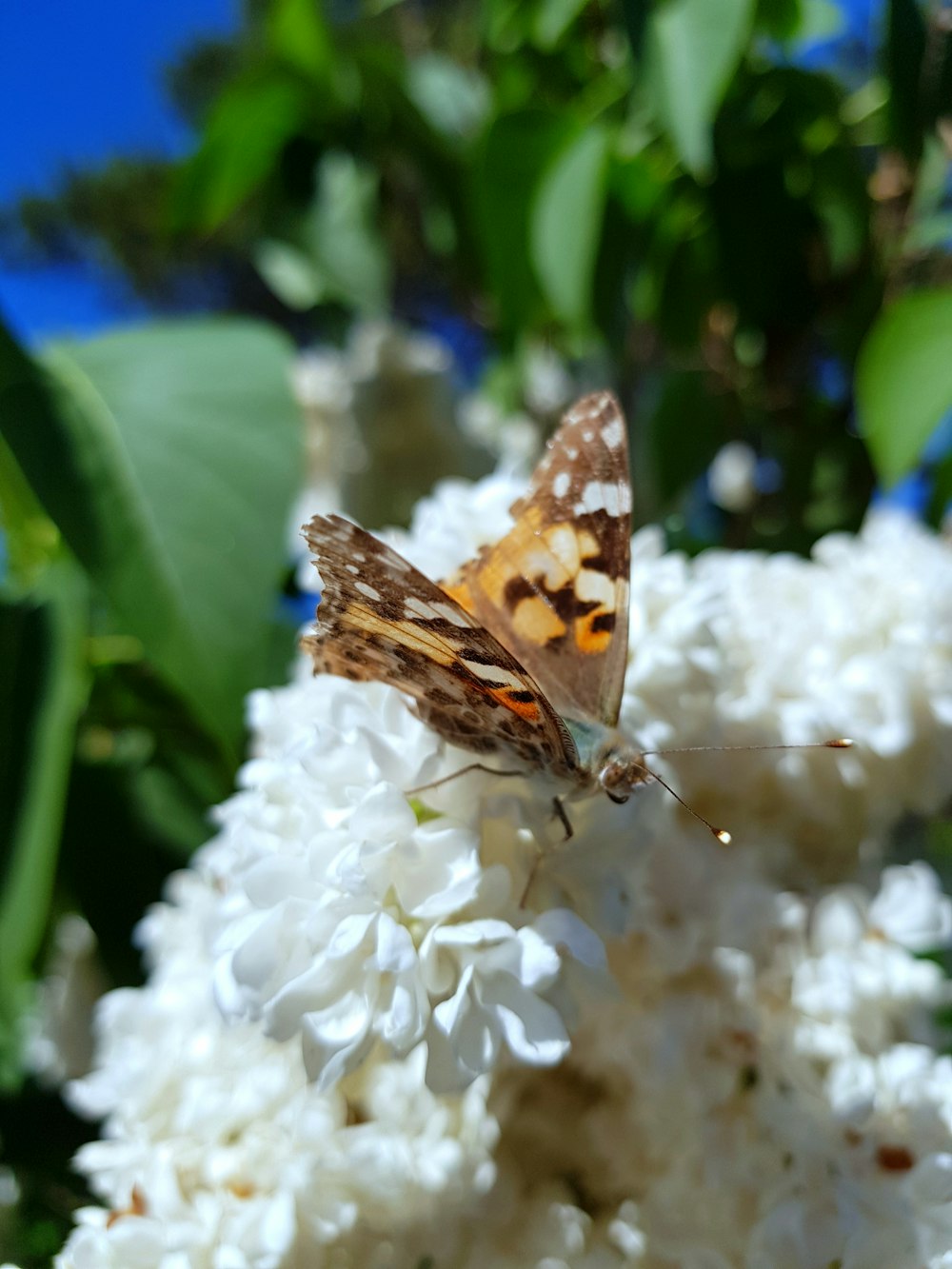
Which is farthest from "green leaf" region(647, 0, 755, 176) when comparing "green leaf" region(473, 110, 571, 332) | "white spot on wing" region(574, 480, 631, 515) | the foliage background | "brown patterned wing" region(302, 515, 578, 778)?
"brown patterned wing" region(302, 515, 578, 778)

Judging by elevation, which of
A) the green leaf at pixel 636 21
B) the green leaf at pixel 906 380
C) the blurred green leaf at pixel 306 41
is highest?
the blurred green leaf at pixel 306 41

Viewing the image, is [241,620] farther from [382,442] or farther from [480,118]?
[480,118]

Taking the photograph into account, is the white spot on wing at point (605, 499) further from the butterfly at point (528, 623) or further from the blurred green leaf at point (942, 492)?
the blurred green leaf at point (942, 492)

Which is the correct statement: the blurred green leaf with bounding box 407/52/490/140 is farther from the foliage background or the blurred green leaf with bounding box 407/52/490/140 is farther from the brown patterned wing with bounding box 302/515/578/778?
the brown patterned wing with bounding box 302/515/578/778

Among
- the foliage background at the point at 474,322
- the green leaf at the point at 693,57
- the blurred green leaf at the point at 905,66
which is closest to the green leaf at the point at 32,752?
the foliage background at the point at 474,322

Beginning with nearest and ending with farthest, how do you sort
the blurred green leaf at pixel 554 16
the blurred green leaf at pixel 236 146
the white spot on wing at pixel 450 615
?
the white spot on wing at pixel 450 615, the blurred green leaf at pixel 554 16, the blurred green leaf at pixel 236 146

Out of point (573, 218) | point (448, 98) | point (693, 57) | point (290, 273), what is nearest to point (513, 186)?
point (573, 218)

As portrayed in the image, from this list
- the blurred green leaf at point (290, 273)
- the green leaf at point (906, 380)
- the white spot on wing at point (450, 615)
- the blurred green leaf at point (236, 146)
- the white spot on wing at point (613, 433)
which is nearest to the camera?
the white spot on wing at point (450, 615)

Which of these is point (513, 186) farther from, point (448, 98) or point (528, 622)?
point (528, 622)
